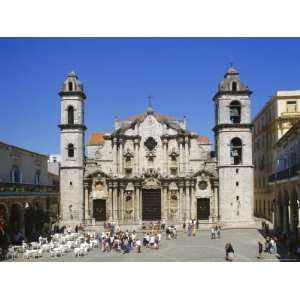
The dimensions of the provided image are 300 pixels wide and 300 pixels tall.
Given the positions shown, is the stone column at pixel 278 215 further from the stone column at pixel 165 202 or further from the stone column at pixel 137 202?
the stone column at pixel 137 202

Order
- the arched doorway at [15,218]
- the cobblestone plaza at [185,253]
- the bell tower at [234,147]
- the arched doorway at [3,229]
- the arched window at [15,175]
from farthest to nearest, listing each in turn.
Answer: the bell tower at [234,147]
the arched window at [15,175]
the arched doorway at [15,218]
the arched doorway at [3,229]
the cobblestone plaza at [185,253]

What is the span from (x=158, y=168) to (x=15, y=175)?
9.82 meters

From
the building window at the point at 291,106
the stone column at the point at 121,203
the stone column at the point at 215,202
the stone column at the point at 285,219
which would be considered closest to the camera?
the stone column at the point at 285,219

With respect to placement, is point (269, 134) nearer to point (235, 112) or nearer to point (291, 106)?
point (291, 106)

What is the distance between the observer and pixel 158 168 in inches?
1153

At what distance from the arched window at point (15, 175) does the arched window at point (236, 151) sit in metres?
13.6

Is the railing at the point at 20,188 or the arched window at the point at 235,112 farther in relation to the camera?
the arched window at the point at 235,112

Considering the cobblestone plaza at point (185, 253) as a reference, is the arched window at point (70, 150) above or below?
above

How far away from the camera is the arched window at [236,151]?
2841 centimetres

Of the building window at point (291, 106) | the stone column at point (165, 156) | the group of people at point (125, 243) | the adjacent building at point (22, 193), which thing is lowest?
the group of people at point (125, 243)

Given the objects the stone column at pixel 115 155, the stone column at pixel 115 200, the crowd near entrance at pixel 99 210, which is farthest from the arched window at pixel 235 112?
the crowd near entrance at pixel 99 210

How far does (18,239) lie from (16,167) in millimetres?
4540
